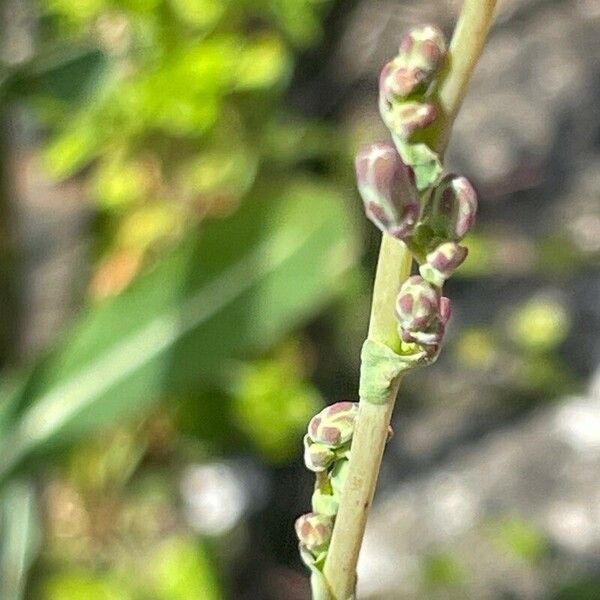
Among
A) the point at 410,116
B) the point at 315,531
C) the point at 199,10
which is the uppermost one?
the point at 410,116

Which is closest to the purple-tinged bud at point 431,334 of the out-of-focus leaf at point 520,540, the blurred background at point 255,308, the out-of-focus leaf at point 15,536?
the blurred background at point 255,308

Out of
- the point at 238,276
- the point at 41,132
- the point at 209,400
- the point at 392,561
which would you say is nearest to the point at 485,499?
the point at 392,561

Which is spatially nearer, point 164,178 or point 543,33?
point 164,178

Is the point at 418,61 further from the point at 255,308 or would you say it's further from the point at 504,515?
the point at 504,515

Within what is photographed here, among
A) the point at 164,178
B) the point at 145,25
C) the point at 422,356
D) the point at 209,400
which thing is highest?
the point at 422,356

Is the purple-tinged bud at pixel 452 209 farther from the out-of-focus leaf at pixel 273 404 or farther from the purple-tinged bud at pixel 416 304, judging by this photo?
the out-of-focus leaf at pixel 273 404

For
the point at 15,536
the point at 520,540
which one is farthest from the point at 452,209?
the point at 520,540

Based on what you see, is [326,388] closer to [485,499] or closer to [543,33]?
[485,499]
